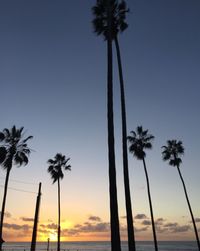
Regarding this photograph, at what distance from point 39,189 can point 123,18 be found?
20295 mm

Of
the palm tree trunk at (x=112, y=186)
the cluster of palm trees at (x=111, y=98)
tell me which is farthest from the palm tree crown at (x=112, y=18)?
the palm tree trunk at (x=112, y=186)

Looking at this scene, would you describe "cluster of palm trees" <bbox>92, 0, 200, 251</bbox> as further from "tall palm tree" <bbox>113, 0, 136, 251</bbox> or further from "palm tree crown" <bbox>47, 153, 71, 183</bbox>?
"palm tree crown" <bbox>47, 153, 71, 183</bbox>

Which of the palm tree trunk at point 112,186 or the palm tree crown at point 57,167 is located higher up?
the palm tree crown at point 57,167

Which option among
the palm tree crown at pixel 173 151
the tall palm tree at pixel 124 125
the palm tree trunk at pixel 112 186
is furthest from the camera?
the palm tree crown at pixel 173 151

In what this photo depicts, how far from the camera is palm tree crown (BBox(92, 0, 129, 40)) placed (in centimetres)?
2183

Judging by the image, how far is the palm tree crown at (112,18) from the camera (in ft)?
71.6

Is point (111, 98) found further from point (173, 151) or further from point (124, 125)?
point (173, 151)

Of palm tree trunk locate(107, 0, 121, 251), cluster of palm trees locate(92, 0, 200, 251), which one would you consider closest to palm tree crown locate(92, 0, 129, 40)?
cluster of palm trees locate(92, 0, 200, 251)

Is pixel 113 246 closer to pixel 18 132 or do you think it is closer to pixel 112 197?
pixel 112 197

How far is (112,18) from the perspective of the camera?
22.2 meters

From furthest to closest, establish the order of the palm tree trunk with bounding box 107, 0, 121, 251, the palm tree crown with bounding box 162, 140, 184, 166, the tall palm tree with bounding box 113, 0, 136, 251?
the palm tree crown with bounding box 162, 140, 184, 166 < the tall palm tree with bounding box 113, 0, 136, 251 < the palm tree trunk with bounding box 107, 0, 121, 251

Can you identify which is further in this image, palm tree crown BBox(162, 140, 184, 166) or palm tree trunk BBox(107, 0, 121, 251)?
palm tree crown BBox(162, 140, 184, 166)

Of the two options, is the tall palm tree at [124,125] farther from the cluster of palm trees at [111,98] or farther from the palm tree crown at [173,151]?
the palm tree crown at [173,151]

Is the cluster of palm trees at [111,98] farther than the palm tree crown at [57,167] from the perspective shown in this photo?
No
